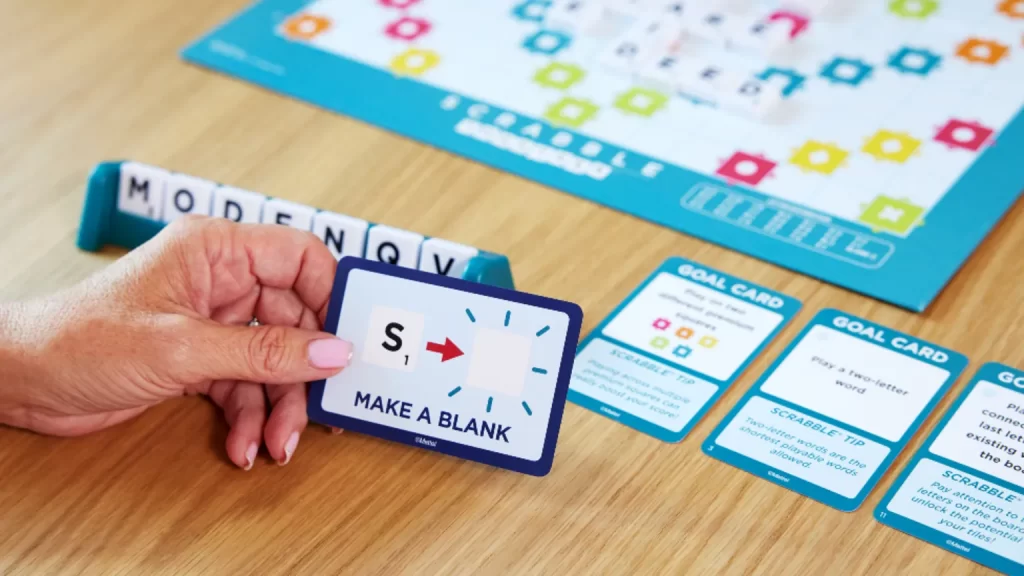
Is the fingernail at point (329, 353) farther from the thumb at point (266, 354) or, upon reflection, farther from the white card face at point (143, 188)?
the white card face at point (143, 188)

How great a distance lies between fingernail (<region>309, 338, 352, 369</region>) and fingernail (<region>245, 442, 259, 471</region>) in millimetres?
87

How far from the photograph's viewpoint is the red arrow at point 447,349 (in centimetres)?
94

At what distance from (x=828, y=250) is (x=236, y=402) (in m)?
0.54

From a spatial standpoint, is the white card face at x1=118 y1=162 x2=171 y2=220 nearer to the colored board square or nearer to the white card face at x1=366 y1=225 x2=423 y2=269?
the white card face at x1=366 y1=225 x2=423 y2=269

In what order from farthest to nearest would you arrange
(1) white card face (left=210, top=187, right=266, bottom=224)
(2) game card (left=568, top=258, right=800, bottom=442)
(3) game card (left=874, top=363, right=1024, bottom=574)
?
(1) white card face (left=210, top=187, right=266, bottom=224) → (2) game card (left=568, top=258, right=800, bottom=442) → (3) game card (left=874, top=363, right=1024, bottom=574)

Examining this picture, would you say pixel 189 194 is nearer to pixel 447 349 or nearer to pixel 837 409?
pixel 447 349

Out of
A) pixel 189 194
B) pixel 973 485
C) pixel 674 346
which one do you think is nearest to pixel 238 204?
pixel 189 194

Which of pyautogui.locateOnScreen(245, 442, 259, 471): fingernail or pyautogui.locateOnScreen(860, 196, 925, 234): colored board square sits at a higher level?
pyautogui.locateOnScreen(860, 196, 925, 234): colored board square

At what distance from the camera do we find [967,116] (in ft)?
4.31

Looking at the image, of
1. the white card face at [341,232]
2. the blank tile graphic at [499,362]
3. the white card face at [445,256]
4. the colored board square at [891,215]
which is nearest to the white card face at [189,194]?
the white card face at [341,232]

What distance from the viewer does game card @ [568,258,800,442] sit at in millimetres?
1021

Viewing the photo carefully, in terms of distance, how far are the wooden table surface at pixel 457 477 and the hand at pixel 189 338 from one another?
29 mm

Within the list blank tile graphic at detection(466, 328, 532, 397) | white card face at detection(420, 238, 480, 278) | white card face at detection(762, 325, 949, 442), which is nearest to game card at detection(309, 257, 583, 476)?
blank tile graphic at detection(466, 328, 532, 397)

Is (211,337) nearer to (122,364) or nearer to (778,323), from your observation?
(122,364)
